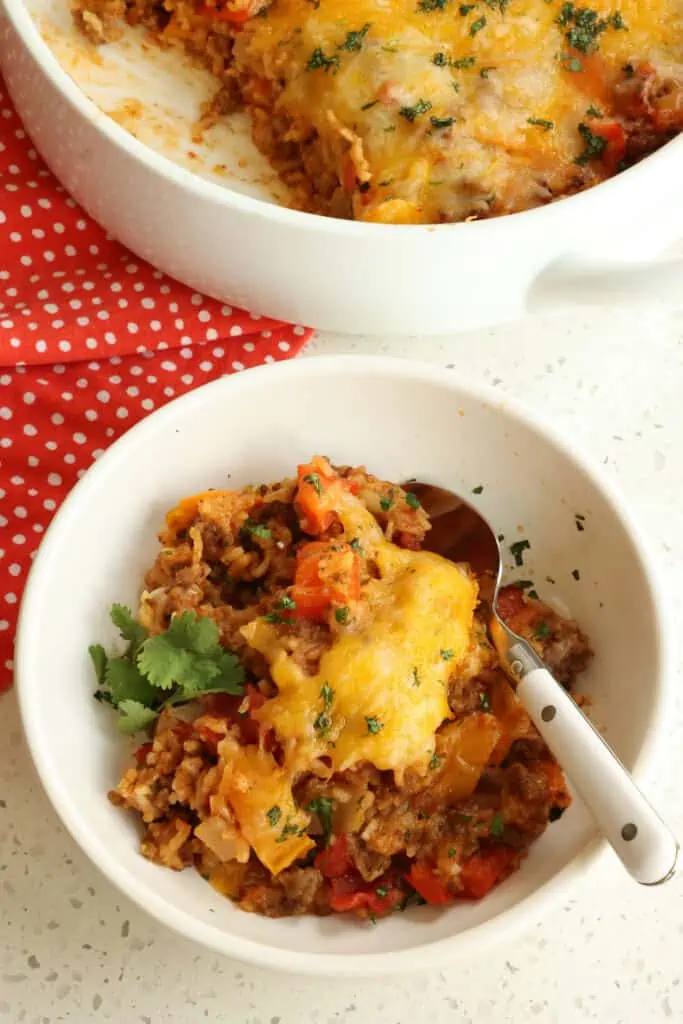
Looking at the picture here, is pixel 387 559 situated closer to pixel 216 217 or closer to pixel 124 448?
pixel 124 448

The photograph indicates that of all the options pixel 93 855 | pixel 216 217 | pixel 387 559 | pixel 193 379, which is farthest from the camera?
pixel 193 379

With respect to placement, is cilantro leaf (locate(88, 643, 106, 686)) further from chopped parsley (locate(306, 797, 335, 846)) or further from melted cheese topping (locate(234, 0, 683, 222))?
melted cheese topping (locate(234, 0, 683, 222))

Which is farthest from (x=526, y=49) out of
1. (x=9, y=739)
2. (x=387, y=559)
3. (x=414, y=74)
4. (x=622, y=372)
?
(x=9, y=739)

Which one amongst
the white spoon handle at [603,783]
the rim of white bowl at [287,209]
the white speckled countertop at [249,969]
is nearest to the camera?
the white spoon handle at [603,783]

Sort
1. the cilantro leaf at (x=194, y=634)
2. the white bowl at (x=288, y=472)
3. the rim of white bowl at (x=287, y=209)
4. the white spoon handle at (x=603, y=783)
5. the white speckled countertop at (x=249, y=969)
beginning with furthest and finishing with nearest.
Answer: the rim of white bowl at (x=287, y=209), the white speckled countertop at (x=249, y=969), the cilantro leaf at (x=194, y=634), the white bowl at (x=288, y=472), the white spoon handle at (x=603, y=783)

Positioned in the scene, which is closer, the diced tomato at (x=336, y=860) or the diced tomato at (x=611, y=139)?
the diced tomato at (x=336, y=860)

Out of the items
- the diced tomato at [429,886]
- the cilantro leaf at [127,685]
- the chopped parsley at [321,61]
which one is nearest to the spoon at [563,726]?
the diced tomato at [429,886]

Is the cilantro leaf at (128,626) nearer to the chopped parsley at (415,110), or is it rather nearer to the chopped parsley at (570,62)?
the chopped parsley at (415,110)
